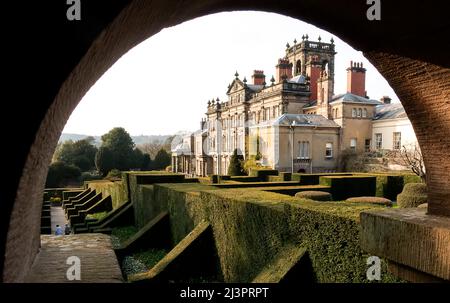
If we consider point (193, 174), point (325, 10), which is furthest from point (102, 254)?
point (193, 174)

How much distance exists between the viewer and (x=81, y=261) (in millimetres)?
5359

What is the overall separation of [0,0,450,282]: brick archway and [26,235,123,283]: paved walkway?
0.56m

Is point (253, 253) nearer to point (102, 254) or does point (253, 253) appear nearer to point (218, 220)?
point (218, 220)

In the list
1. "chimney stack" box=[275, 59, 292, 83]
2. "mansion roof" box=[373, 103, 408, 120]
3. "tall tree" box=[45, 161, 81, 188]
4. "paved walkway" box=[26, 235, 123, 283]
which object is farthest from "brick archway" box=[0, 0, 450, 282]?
"tall tree" box=[45, 161, 81, 188]

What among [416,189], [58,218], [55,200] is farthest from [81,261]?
[55,200]

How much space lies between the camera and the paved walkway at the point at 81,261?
427cm

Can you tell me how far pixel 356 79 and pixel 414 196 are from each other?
116 feet

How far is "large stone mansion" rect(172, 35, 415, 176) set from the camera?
132ft

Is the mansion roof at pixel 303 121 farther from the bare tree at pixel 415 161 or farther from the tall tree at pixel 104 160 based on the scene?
the tall tree at pixel 104 160

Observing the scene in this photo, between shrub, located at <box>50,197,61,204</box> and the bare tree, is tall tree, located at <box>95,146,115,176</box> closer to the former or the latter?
shrub, located at <box>50,197,61,204</box>

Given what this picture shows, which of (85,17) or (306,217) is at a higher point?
(85,17)
